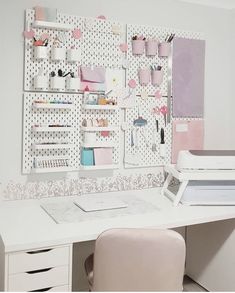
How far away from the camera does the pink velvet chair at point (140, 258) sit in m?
1.63

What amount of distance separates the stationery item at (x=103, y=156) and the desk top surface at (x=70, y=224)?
31 centimetres

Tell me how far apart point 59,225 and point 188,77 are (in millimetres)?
1601

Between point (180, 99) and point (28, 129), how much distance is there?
1.19 m

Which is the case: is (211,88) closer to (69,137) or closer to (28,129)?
(69,137)

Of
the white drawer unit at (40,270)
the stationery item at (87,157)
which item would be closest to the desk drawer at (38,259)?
the white drawer unit at (40,270)

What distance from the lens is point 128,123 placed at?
2686 millimetres

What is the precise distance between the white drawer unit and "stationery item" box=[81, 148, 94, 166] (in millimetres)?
828

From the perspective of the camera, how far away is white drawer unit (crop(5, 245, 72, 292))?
167 centimetres

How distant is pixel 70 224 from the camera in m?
1.93

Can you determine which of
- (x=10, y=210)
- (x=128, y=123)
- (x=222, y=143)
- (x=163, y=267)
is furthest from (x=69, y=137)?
(x=222, y=143)

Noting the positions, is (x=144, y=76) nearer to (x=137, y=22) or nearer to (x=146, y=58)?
(x=146, y=58)

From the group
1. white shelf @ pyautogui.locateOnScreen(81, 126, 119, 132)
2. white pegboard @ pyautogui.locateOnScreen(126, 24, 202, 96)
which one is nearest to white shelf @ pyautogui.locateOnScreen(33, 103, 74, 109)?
white shelf @ pyautogui.locateOnScreen(81, 126, 119, 132)

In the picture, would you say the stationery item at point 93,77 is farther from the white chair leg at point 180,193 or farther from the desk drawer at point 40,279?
the desk drawer at point 40,279

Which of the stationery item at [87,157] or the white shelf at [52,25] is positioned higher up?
the white shelf at [52,25]
